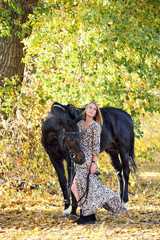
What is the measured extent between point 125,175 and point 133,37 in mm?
2299

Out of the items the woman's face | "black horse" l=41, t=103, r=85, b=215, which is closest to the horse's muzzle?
"black horse" l=41, t=103, r=85, b=215

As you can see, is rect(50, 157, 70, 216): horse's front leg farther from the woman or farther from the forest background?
the woman

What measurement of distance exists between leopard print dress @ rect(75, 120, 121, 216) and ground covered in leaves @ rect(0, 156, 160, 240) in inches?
9.6

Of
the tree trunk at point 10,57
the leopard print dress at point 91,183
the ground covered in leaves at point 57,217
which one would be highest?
the tree trunk at point 10,57

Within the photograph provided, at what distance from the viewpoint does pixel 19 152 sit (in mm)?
7441

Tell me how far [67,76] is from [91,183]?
272 centimetres

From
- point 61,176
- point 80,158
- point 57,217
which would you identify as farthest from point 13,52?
point 80,158

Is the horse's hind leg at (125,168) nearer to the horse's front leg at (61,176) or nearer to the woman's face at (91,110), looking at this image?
the horse's front leg at (61,176)

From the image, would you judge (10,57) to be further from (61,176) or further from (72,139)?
(72,139)

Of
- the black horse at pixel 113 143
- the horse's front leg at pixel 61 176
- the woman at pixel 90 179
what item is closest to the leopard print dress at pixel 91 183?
the woman at pixel 90 179

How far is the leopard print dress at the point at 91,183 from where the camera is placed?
4.84m

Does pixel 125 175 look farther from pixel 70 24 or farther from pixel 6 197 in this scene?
pixel 70 24

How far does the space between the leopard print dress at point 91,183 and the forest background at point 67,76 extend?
406 mm

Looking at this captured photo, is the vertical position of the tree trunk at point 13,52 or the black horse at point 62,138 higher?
the tree trunk at point 13,52
